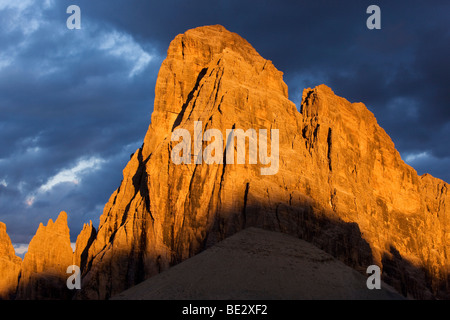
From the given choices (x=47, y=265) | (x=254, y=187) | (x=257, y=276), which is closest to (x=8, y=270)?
(x=47, y=265)

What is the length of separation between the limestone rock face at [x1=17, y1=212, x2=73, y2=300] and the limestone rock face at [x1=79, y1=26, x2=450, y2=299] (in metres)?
7.67

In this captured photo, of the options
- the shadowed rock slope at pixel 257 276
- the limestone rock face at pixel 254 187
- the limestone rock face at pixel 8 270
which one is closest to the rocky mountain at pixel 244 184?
the limestone rock face at pixel 254 187

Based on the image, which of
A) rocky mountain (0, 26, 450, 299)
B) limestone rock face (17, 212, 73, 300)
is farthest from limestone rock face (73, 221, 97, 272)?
limestone rock face (17, 212, 73, 300)

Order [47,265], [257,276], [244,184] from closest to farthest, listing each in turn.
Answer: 1. [257,276]
2. [244,184]
3. [47,265]

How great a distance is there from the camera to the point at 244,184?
8594 cm

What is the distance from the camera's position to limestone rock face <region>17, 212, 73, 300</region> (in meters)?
100

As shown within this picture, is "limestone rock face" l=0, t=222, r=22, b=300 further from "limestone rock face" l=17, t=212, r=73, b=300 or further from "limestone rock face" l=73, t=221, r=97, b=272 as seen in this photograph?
"limestone rock face" l=73, t=221, r=97, b=272

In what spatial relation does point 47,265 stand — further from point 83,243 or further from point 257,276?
point 257,276

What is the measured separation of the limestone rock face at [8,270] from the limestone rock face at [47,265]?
439 centimetres

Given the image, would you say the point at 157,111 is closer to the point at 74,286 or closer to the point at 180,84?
the point at 180,84

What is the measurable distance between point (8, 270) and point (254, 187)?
4630cm

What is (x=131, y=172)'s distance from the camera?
106m

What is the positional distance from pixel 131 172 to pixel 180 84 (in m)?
16.1
